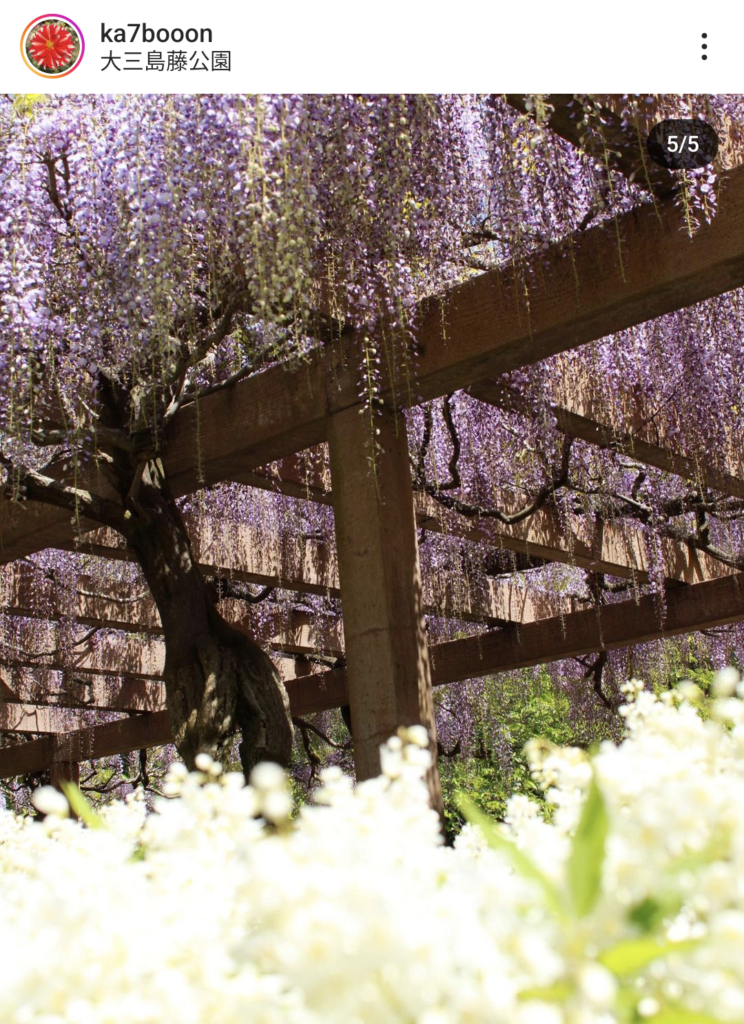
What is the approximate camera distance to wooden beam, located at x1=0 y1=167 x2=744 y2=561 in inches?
115

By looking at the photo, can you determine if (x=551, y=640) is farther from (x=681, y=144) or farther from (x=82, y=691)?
(x=681, y=144)

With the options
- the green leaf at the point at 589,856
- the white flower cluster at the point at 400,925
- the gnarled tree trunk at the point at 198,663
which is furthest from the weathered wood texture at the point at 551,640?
the green leaf at the point at 589,856

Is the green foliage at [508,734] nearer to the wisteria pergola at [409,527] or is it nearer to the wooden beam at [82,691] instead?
the wisteria pergola at [409,527]

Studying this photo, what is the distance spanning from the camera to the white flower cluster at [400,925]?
1.84 feet

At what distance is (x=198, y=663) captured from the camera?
3.74 m

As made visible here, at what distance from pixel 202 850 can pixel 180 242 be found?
235cm

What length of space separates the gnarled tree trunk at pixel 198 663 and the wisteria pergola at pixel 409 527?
28 centimetres

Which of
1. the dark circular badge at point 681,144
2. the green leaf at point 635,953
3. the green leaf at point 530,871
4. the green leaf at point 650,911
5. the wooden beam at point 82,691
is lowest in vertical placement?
the green leaf at point 635,953
